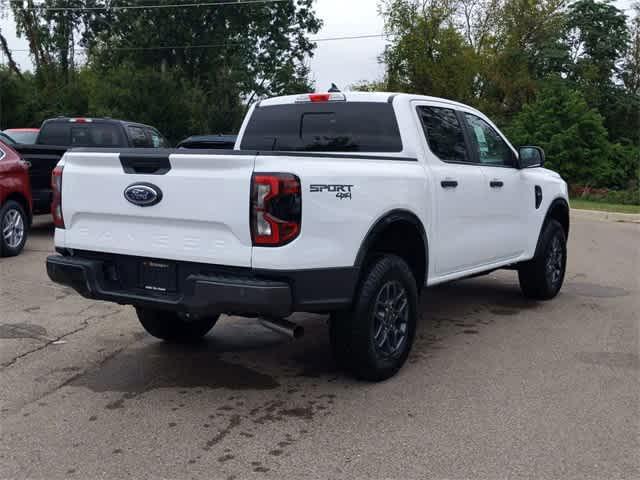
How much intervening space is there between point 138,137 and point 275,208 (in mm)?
10151

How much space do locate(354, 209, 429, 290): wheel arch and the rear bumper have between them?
0.28 metres

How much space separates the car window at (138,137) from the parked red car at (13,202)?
3.59 metres

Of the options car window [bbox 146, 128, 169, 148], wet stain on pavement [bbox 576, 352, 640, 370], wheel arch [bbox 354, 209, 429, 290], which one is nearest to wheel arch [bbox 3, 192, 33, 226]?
car window [bbox 146, 128, 169, 148]

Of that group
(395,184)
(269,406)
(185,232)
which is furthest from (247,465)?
(395,184)

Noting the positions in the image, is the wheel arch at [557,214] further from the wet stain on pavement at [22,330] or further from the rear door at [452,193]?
the wet stain on pavement at [22,330]

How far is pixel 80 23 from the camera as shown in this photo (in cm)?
4622

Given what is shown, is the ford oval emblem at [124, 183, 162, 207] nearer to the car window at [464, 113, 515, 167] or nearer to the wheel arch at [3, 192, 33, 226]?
the car window at [464, 113, 515, 167]

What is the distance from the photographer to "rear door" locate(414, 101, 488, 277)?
5520 millimetres

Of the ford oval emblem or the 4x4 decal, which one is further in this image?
the ford oval emblem

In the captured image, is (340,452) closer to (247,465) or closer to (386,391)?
(247,465)

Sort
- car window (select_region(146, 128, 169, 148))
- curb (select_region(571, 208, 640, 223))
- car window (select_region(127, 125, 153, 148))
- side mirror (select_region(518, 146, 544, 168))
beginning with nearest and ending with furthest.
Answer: side mirror (select_region(518, 146, 544, 168)) → car window (select_region(127, 125, 153, 148)) → car window (select_region(146, 128, 169, 148)) → curb (select_region(571, 208, 640, 223))

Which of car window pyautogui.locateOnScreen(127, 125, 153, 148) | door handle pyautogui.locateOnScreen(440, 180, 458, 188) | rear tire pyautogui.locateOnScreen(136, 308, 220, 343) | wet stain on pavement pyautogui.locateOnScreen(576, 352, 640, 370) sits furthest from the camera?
car window pyautogui.locateOnScreen(127, 125, 153, 148)

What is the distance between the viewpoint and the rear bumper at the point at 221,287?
162 inches

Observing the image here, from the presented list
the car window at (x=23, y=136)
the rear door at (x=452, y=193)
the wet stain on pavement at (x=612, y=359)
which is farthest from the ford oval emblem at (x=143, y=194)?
the car window at (x=23, y=136)
